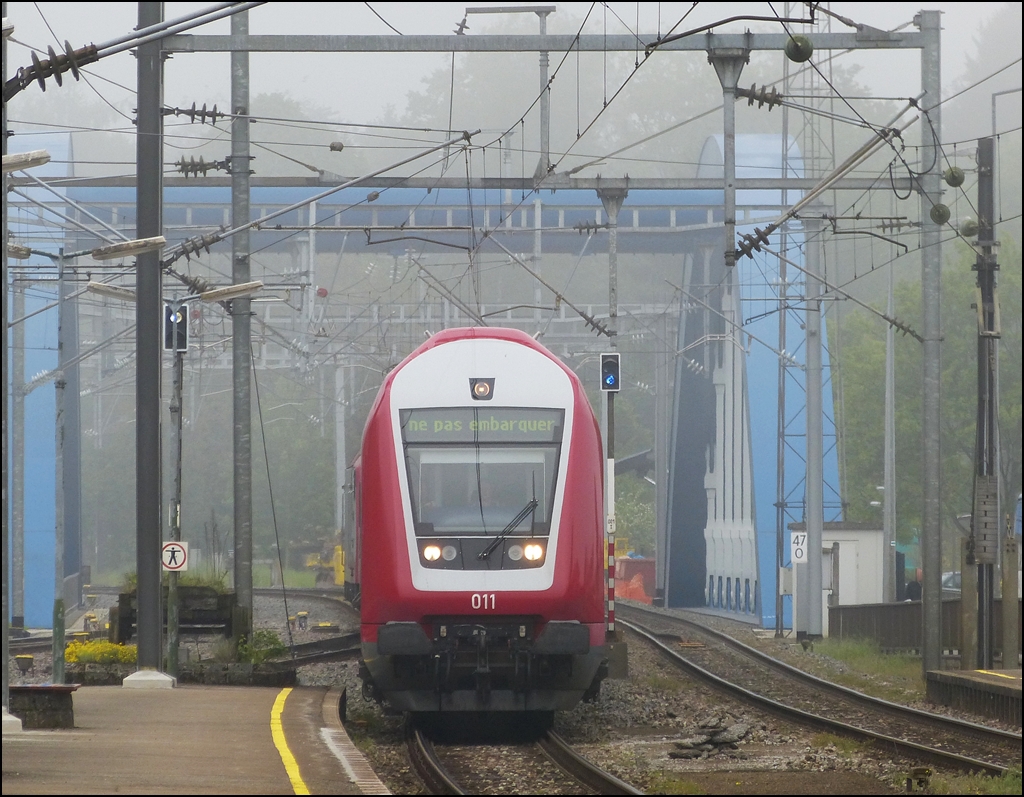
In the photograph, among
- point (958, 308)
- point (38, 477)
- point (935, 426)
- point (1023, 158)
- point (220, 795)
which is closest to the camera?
point (220, 795)

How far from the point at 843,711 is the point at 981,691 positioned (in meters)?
1.58

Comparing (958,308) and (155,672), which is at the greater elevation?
(958,308)

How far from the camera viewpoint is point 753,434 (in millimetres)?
37312

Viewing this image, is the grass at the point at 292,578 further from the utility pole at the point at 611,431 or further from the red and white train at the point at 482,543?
the red and white train at the point at 482,543

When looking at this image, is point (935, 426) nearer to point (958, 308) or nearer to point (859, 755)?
point (859, 755)

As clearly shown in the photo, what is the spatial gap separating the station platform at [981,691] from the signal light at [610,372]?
5.66 m

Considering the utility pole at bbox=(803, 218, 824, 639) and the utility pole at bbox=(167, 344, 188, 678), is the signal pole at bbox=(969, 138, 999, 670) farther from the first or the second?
the utility pole at bbox=(167, 344, 188, 678)

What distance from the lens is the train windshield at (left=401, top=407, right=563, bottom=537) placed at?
13344 millimetres

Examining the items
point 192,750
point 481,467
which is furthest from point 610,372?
point 192,750

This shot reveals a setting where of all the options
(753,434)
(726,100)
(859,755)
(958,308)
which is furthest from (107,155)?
(859,755)

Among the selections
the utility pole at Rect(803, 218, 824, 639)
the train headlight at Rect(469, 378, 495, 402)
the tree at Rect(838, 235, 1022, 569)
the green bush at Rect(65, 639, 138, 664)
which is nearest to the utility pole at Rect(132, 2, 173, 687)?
the green bush at Rect(65, 639, 138, 664)

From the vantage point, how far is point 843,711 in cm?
1678

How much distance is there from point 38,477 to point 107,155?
188ft

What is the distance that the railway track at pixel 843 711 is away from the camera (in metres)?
12.6
